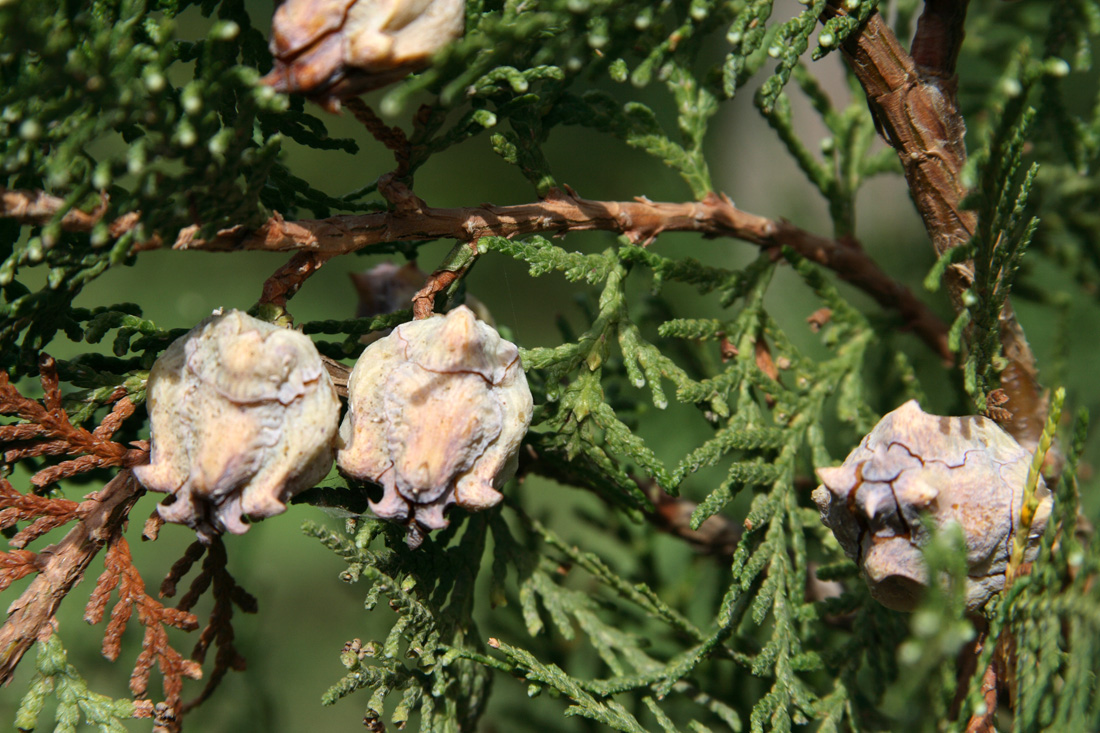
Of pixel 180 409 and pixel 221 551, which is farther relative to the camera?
pixel 221 551

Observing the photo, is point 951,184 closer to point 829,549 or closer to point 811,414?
point 811,414

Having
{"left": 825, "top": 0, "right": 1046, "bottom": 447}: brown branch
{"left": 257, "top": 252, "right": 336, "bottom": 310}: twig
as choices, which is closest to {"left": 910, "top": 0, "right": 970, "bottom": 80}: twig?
{"left": 825, "top": 0, "right": 1046, "bottom": 447}: brown branch

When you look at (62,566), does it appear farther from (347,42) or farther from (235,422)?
(347,42)

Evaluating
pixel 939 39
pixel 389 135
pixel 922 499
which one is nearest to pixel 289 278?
pixel 389 135

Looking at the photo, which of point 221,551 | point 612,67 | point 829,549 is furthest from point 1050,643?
point 221,551

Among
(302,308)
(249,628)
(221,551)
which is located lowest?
(249,628)

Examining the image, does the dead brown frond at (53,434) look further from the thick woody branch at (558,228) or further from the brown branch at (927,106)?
the brown branch at (927,106)

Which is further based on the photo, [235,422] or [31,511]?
[31,511]

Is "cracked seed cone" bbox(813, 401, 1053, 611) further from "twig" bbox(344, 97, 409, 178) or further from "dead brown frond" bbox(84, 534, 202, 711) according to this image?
"dead brown frond" bbox(84, 534, 202, 711)
